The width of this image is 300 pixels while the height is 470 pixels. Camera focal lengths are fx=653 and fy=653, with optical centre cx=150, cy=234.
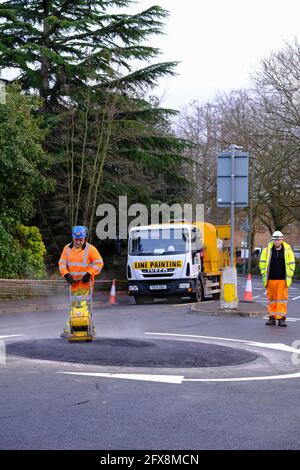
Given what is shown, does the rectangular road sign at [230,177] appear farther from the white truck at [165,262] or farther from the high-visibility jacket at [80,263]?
the high-visibility jacket at [80,263]

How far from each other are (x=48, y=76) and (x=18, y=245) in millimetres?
10262

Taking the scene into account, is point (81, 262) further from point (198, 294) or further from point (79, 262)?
point (198, 294)

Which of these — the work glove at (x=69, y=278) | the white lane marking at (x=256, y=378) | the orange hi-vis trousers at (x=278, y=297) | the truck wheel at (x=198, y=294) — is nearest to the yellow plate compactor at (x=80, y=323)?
the work glove at (x=69, y=278)

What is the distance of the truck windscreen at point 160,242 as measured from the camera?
2239 centimetres

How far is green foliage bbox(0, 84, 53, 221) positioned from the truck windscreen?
4.57m

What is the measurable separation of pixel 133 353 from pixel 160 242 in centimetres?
1358

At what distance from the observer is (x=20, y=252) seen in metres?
24.2

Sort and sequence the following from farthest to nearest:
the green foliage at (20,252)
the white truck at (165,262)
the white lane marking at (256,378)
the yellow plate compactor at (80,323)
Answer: the green foliage at (20,252), the white truck at (165,262), the yellow plate compactor at (80,323), the white lane marking at (256,378)

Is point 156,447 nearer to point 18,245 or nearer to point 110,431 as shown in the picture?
point 110,431

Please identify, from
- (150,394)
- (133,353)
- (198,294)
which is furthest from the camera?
(198,294)

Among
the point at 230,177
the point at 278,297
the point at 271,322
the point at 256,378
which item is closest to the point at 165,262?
the point at 230,177

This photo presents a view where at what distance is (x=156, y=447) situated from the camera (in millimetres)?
4922

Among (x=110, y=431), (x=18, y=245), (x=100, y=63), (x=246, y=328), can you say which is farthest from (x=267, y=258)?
(x=100, y=63)

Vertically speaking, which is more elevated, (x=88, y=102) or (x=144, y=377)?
(x=88, y=102)
